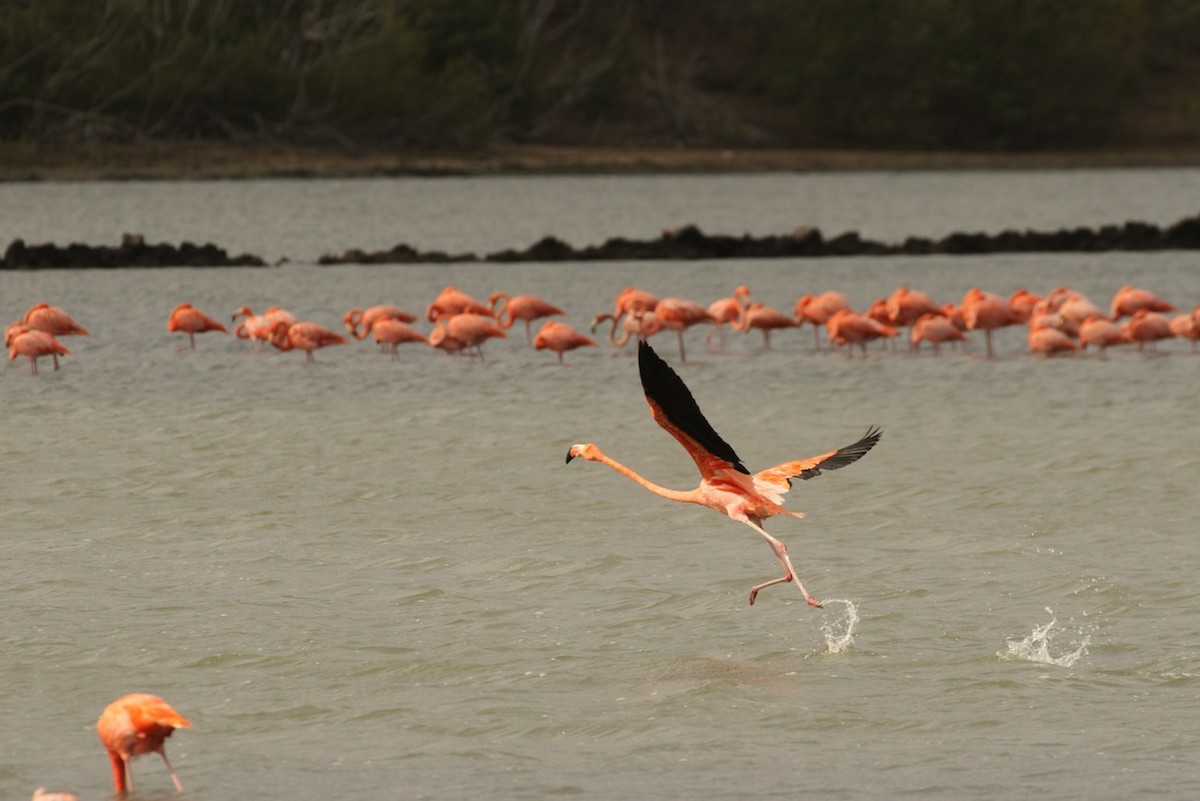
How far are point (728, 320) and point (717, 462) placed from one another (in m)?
13.8

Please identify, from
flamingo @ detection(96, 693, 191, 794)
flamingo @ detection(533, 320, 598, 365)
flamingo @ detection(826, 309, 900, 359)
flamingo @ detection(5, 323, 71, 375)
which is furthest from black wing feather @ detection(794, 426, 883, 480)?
flamingo @ detection(5, 323, 71, 375)

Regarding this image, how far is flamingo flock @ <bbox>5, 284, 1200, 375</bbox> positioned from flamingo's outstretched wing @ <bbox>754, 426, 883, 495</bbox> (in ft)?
39.3

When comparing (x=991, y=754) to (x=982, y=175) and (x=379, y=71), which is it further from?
(x=982, y=175)

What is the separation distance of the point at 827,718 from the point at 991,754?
793mm

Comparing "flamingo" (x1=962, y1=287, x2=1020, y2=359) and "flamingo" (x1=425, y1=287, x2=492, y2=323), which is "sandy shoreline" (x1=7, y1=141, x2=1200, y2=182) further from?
"flamingo" (x1=962, y1=287, x2=1020, y2=359)

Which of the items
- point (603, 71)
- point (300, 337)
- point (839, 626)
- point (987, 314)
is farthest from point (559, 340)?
point (603, 71)

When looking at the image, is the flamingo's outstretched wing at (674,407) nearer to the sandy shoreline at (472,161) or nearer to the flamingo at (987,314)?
the flamingo at (987,314)

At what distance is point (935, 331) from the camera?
22547 mm

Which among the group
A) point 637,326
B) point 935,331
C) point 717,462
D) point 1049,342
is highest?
point 717,462

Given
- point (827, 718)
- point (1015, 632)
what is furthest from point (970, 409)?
point (827, 718)

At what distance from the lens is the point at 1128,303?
78.4 ft

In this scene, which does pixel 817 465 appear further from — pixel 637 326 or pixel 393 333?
pixel 637 326

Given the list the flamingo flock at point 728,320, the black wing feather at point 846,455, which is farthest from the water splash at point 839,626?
the flamingo flock at point 728,320

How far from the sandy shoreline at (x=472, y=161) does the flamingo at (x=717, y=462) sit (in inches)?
2182
